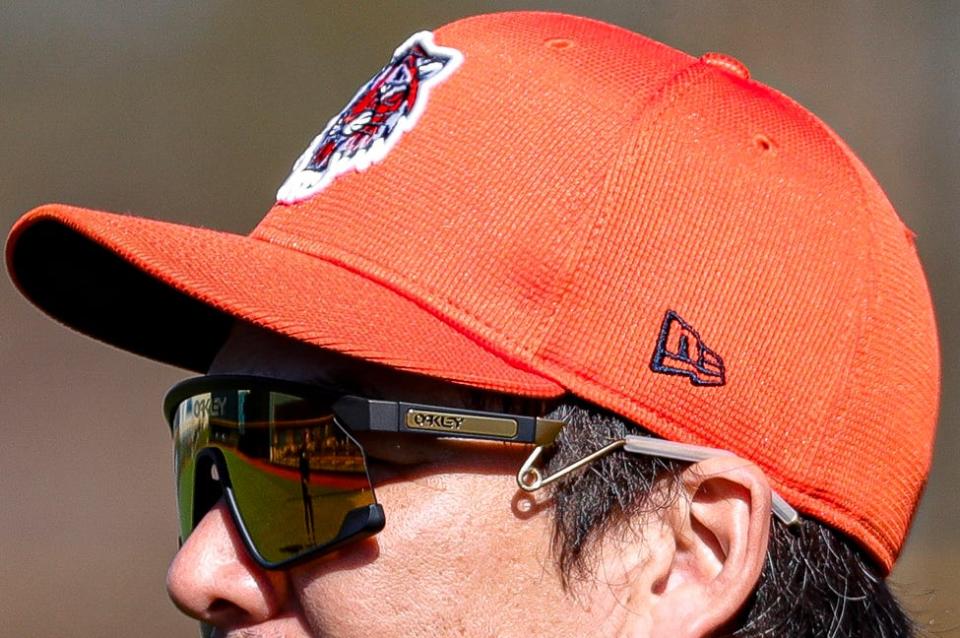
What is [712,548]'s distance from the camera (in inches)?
72.7

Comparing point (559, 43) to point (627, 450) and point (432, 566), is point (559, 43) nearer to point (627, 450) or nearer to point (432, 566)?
point (627, 450)

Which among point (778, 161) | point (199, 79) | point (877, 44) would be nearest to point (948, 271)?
point (877, 44)

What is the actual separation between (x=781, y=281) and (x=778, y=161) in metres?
0.20

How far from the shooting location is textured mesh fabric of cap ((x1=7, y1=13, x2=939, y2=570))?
1.79 meters

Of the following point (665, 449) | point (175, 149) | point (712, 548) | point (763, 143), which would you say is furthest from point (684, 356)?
point (175, 149)

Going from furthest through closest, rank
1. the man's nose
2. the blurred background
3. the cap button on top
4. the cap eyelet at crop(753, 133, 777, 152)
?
the blurred background < the cap button on top < the cap eyelet at crop(753, 133, 777, 152) < the man's nose

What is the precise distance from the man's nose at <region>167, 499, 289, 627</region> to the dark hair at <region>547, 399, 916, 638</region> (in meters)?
0.40

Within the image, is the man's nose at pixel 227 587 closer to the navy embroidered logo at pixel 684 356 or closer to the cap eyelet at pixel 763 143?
the navy embroidered logo at pixel 684 356

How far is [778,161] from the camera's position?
6.43 ft

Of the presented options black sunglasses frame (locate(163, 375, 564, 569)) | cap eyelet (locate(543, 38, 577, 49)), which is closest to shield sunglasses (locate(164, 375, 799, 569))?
black sunglasses frame (locate(163, 375, 564, 569))

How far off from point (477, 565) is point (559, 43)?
0.80m

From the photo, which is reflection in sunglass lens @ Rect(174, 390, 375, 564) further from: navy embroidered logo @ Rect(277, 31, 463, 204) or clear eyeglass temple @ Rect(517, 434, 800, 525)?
navy embroidered logo @ Rect(277, 31, 463, 204)

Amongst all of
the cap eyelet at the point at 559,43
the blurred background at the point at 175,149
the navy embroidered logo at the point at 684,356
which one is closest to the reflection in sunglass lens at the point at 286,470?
the navy embroidered logo at the point at 684,356

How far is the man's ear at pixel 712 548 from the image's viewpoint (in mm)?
1793
